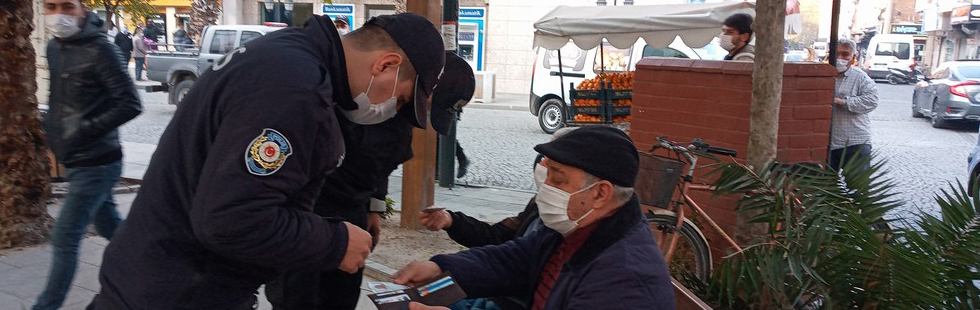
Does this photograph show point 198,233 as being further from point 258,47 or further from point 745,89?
point 745,89

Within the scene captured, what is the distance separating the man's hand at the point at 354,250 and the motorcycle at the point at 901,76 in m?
36.3

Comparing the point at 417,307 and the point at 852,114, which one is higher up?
the point at 852,114

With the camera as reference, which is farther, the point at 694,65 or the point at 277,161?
the point at 694,65

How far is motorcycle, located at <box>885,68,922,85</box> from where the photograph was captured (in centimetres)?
3378

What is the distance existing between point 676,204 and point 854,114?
2.37 metres

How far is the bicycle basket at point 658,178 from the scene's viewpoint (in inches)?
167

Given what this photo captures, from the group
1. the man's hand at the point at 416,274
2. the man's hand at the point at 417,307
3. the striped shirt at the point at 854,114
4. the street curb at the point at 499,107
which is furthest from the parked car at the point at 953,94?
the man's hand at the point at 417,307

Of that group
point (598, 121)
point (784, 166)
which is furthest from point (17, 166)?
point (598, 121)

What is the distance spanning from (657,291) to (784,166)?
1.83 meters

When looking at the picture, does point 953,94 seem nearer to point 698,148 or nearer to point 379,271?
point 698,148

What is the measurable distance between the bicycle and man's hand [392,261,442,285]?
1.97m

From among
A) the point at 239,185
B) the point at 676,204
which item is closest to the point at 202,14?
the point at 676,204

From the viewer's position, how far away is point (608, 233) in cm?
221

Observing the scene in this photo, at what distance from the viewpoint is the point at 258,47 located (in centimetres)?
177
